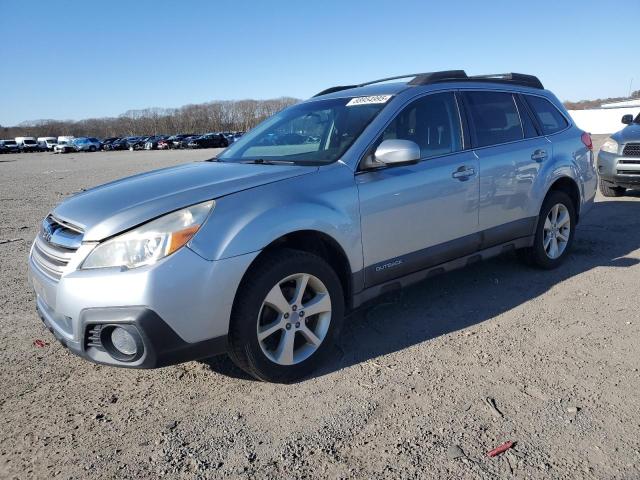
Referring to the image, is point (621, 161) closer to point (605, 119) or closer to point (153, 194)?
point (153, 194)

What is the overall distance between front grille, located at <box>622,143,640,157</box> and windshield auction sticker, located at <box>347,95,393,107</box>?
661 cm

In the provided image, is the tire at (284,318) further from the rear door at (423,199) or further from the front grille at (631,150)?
the front grille at (631,150)

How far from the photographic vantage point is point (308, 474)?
2275 millimetres

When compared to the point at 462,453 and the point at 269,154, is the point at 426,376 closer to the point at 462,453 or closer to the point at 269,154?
the point at 462,453

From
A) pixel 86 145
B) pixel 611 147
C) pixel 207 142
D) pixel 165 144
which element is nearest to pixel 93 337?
pixel 611 147

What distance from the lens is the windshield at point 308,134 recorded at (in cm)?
356

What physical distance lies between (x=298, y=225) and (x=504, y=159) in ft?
7.32

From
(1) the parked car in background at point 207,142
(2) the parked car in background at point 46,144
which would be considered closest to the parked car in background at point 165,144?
(1) the parked car in background at point 207,142

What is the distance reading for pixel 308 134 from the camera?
13.1ft

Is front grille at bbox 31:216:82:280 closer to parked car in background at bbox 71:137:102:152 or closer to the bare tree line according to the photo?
parked car in background at bbox 71:137:102:152

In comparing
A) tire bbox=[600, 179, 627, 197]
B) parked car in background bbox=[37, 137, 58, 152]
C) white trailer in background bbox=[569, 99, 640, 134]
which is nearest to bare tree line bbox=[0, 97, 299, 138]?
parked car in background bbox=[37, 137, 58, 152]

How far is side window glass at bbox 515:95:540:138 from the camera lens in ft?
15.5

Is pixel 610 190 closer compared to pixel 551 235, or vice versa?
pixel 551 235

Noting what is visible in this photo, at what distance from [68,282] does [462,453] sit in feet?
7.06
